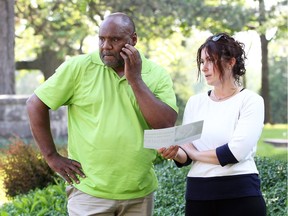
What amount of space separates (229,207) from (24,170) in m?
5.95

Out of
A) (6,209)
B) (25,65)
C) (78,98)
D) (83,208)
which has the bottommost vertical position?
(25,65)

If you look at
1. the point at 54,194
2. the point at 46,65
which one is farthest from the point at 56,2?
the point at 54,194

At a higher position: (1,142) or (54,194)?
(54,194)

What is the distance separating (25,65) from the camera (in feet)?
90.3

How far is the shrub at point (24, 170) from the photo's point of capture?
8812mm

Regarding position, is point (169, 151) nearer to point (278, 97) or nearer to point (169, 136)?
point (169, 136)

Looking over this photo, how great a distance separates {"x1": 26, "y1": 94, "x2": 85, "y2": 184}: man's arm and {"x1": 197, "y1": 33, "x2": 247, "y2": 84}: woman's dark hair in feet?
2.88

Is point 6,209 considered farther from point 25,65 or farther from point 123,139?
point 25,65

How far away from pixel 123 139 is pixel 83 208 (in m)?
0.42

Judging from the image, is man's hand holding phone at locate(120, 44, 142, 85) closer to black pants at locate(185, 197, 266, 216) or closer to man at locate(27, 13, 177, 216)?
man at locate(27, 13, 177, 216)

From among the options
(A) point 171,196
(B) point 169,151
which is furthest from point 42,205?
(B) point 169,151

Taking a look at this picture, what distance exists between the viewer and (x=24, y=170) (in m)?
8.87

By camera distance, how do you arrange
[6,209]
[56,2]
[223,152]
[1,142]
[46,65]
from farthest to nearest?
1. [46,65]
2. [56,2]
3. [1,142]
4. [6,209]
5. [223,152]

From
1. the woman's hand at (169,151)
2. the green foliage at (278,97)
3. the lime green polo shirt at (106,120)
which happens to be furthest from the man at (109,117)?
the green foliage at (278,97)
